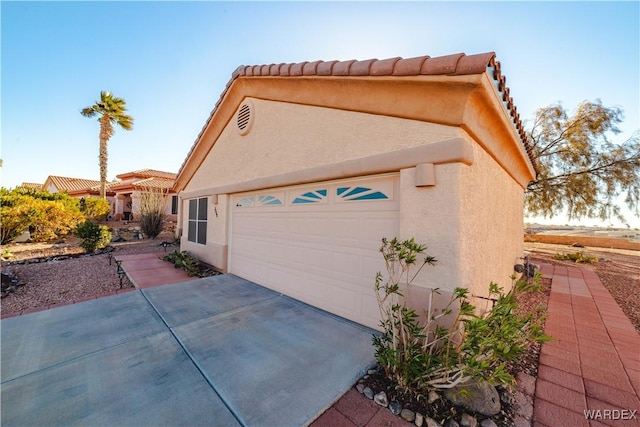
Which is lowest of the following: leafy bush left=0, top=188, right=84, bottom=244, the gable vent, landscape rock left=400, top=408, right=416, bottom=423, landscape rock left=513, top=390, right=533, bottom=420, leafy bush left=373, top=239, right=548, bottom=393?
landscape rock left=513, top=390, right=533, bottom=420

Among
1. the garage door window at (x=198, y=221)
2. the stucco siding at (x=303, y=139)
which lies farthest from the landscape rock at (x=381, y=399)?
the garage door window at (x=198, y=221)

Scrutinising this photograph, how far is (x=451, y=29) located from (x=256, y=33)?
5.18 m

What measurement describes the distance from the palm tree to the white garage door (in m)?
23.8

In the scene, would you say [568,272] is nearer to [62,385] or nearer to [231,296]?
[231,296]

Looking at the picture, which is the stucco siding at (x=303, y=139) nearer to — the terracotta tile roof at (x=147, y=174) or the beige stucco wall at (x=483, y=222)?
the beige stucco wall at (x=483, y=222)

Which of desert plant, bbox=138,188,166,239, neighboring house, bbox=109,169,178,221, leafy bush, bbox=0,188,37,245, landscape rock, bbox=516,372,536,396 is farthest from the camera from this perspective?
neighboring house, bbox=109,169,178,221

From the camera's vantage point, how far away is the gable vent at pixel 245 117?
7207 mm

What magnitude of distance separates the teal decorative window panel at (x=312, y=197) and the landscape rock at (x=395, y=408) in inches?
138

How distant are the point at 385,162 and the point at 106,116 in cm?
2836

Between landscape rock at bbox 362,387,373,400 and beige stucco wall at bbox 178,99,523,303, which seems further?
beige stucco wall at bbox 178,99,523,303

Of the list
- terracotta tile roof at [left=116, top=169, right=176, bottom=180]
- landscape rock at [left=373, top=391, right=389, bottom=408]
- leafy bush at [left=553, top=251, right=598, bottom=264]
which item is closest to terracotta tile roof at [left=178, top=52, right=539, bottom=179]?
landscape rock at [left=373, top=391, right=389, bottom=408]

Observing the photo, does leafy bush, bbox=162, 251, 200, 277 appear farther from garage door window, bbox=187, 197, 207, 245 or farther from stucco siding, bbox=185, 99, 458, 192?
stucco siding, bbox=185, 99, 458, 192

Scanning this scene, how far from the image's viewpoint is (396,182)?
3979mm

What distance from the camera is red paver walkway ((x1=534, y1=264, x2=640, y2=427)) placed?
254 centimetres
